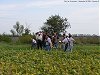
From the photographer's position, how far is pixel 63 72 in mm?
12289

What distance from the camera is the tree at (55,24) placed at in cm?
6141

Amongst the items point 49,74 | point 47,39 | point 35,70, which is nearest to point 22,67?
point 35,70

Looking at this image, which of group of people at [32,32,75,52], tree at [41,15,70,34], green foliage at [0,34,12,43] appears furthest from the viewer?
tree at [41,15,70,34]

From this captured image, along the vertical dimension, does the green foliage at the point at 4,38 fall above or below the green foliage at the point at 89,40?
above

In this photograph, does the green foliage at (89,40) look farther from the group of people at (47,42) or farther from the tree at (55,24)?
the group of people at (47,42)

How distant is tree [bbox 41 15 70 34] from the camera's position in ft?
201

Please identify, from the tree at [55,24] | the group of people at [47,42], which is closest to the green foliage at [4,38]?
the tree at [55,24]

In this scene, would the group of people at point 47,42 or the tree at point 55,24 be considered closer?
the group of people at point 47,42

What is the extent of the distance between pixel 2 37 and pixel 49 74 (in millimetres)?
42926

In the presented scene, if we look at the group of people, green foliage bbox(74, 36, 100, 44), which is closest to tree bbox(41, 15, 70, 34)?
green foliage bbox(74, 36, 100, 44)

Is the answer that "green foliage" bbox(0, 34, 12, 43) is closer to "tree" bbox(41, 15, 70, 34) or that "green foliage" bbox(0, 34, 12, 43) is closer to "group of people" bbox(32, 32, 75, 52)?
"tree" bbox(41, 15, 70, 34)

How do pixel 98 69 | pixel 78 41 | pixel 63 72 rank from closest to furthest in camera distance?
pixel 63 72, pixel 98 69, pixel 78 41

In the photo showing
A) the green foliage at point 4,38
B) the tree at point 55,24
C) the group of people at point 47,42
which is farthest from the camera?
the tree at point 55,24

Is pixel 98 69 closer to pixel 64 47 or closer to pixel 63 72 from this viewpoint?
pixel 63 72
